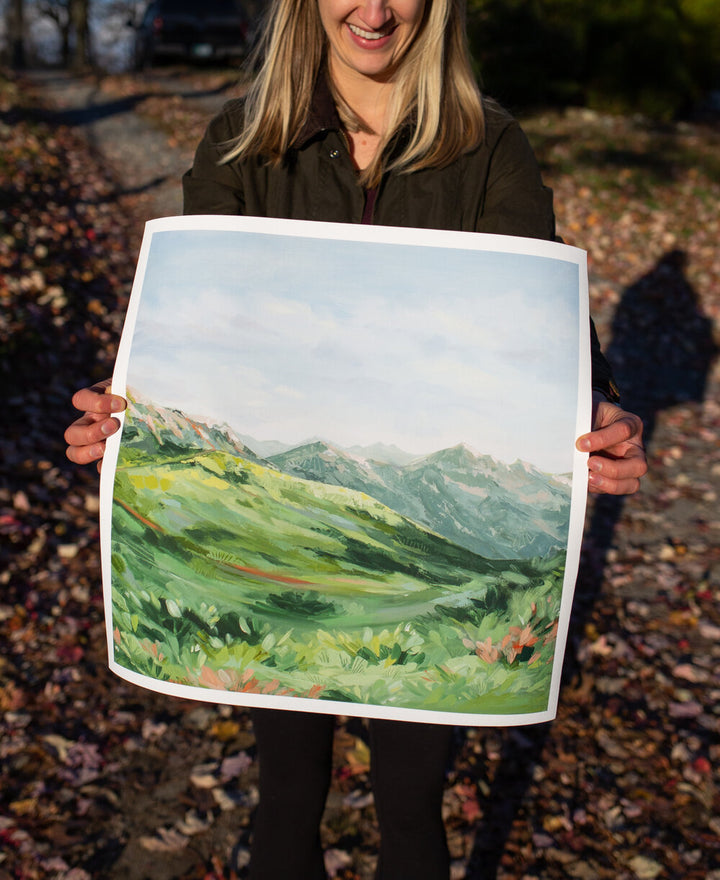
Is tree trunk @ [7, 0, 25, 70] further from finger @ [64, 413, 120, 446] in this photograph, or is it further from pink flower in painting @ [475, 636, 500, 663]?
pink flower in painting @ [475, 636, 500, 663]

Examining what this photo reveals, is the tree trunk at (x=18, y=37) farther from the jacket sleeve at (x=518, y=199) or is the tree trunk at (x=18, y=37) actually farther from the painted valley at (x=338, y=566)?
the painted valley at (x=338, y=566)

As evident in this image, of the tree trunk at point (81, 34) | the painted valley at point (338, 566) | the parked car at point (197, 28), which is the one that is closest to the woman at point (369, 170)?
the painted valley at point (338, 566)

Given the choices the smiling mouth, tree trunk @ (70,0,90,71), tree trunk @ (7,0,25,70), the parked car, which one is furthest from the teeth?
tree trunk @ (7,0,25,70)

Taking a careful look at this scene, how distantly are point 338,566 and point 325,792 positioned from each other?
67cm

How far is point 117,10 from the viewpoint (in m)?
32.7

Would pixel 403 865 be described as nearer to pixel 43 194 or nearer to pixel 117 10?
pixel 43 194

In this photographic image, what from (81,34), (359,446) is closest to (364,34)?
(359,446)

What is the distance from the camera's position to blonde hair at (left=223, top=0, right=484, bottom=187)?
63.3 inches

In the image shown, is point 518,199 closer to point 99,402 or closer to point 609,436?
point 609,436

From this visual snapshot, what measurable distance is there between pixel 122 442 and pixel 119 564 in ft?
0.80

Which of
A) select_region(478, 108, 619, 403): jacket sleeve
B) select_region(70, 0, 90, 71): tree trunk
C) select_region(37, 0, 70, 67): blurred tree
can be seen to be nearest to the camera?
select_region(478, 108, 619, 403): jacket sleeve

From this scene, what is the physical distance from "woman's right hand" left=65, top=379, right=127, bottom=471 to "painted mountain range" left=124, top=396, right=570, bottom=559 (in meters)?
0.06

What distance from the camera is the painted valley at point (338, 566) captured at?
1.36 meters

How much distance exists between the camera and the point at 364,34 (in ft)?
5.11
